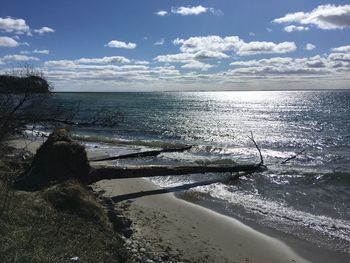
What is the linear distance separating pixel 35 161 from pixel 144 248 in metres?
4.27

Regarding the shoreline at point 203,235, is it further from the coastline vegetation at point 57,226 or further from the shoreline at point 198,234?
the coastline vegetation at point 57,226

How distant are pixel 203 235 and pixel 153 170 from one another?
5124 mm

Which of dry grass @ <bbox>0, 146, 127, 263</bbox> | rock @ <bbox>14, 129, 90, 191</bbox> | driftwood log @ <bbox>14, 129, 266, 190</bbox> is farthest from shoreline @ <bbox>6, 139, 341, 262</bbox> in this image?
rock @ <bbox>14, 129, 90, 191</bbox>

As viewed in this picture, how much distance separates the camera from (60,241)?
5.77 metres

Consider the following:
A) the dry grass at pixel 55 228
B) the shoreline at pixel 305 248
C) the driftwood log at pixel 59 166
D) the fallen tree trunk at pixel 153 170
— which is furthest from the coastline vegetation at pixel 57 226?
the shoreline at pixel 305 248

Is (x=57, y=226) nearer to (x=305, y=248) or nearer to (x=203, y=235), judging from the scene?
(x=203, y=235)

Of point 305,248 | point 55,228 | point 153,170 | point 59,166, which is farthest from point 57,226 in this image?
point 153,170

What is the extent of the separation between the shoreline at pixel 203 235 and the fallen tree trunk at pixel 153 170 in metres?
0.62

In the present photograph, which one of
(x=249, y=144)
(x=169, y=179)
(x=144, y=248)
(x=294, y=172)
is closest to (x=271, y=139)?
(x=249, y=144)

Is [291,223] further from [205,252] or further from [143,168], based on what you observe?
[143,168]

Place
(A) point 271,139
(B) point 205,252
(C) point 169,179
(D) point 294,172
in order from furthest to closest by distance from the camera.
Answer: (A) point 271,139 < (D) point 294,172 < (C) point 169,179 < (B) point 205,252

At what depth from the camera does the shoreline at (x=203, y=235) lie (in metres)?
7.72

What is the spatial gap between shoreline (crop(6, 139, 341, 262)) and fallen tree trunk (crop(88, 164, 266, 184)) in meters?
0.62

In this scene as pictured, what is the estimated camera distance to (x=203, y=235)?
28.8 ft
